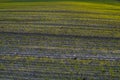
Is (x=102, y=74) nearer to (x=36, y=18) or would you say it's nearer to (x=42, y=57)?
(x=42, y=57)

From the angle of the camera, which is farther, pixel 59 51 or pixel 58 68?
pixel 59 51

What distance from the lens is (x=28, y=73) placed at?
7.29 meters

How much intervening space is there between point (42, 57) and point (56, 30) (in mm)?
3921

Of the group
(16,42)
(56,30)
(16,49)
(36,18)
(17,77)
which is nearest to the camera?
(17,77)

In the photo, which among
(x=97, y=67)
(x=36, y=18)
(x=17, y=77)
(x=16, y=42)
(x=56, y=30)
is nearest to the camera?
(x=17, y=77)

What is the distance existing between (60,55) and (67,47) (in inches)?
37.9

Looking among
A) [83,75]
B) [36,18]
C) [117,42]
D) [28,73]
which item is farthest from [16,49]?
[36,18]

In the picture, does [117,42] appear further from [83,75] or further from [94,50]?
[83,75]

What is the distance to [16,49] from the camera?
9.13 metres

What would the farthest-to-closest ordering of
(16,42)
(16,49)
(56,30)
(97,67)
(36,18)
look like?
(36,18) → (56,30) → (16,42) → (16,49) → (97,67)

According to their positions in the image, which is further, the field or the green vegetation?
the field

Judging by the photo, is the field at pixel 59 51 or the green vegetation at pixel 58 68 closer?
the green vegetation at pixel 58 68

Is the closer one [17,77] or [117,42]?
[17,77]

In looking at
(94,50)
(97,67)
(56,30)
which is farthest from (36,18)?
(97,67)
